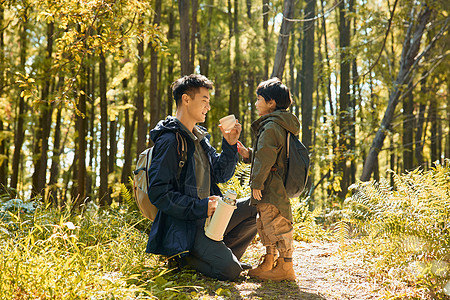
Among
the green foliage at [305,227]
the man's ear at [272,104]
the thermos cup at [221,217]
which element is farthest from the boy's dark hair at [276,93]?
the green foliage at [305,227]

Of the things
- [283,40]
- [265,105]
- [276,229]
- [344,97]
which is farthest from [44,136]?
[276,229]

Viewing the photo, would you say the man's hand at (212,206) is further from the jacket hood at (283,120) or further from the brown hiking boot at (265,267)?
the jacket hood at (283,120)

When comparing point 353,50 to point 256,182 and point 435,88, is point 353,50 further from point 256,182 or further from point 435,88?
point 435,88

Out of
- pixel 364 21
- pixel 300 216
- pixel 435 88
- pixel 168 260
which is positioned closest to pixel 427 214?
pixel 168 260

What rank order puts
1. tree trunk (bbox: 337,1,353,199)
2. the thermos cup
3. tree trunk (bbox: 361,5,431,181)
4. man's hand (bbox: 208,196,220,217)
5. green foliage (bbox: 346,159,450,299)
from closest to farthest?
green foliage (bbox: 346,159,450,299), the thermos cup, man's hand (bbox: 208,196,220,217), tree trunk (bbox: 337,1,353,199), tree trunk (bbox: 361,5,431,181)

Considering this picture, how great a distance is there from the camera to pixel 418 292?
3.27m

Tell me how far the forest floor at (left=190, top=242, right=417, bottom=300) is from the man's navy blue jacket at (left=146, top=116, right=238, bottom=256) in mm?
486

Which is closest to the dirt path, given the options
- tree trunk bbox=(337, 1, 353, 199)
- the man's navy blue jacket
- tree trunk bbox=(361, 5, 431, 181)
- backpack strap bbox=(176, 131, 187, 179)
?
the man's navy blue jacket

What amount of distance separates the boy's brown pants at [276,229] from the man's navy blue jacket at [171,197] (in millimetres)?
631

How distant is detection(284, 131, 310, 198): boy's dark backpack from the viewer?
3734 millimetres

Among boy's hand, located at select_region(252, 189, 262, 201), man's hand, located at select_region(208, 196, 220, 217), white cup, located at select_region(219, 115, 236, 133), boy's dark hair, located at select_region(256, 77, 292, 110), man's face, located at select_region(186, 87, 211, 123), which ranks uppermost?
boy's dark hair, located at select_region(256, 77, 292, 110)

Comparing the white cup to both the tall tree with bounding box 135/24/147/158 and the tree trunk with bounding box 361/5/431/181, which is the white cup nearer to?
the tree trunk with bounding box 361/5/431/181

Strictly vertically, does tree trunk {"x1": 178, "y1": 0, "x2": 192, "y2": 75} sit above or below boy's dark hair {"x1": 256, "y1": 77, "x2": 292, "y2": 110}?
above

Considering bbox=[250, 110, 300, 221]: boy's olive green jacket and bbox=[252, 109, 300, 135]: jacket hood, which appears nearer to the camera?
bbox=[250, 110, 300, 221]: boy's olive green jacket
